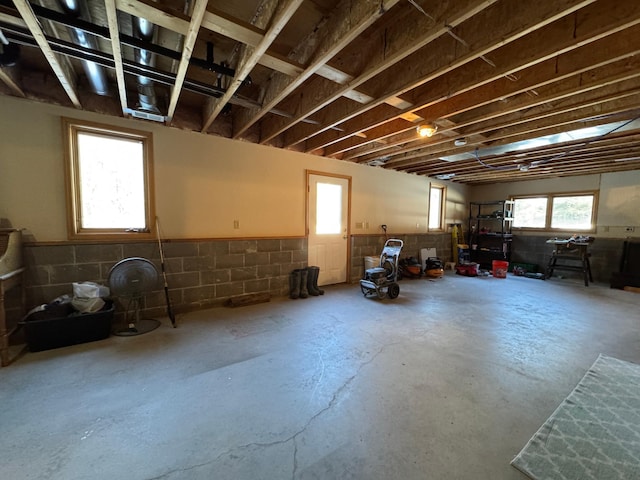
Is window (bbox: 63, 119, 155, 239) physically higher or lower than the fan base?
higher

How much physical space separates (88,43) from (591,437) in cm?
440

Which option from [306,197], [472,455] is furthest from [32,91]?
[472,455]

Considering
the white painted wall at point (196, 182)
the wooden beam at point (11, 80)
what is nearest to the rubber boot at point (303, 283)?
the white painted wall at point (196, 182)

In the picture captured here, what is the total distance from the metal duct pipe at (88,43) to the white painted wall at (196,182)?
0.45 meters

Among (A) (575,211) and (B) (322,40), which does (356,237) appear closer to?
(B) (322,40)

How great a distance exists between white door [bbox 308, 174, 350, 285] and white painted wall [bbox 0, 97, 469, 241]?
0.21 meters

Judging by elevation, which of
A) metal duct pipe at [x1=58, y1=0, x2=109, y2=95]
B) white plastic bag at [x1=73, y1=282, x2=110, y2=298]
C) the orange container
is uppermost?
metal duct pipe at [x1=58, y1=0, x2=109, y2=95]

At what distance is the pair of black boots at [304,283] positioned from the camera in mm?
4379

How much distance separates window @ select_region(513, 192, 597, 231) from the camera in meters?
6.18

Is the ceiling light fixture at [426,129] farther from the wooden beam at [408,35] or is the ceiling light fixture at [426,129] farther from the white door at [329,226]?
the white door at [329,226]

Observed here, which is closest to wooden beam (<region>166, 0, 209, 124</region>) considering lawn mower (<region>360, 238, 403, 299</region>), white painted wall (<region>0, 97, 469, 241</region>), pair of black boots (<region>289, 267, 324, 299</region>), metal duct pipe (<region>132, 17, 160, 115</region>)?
metal duct pipe (<region>132, 17, 160, 115</region>)

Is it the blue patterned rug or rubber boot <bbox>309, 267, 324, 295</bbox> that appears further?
rubber boot <bbox>309, 267, 324, 295</bbox>

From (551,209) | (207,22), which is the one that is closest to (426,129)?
(207,22)

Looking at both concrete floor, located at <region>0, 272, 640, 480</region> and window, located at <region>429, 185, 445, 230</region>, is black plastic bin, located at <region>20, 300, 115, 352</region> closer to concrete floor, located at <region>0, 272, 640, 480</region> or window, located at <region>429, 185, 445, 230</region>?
concrete floor, located at <region>0, 272, 640, 480</region>
